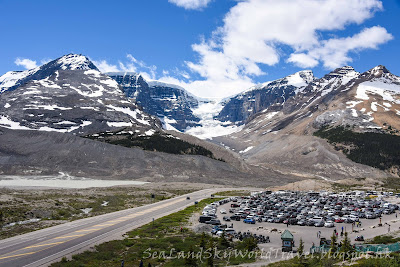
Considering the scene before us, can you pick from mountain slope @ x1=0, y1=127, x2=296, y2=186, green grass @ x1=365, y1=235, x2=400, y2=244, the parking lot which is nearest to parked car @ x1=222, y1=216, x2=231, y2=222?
the parking lot

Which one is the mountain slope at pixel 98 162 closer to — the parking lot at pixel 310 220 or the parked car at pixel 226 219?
the parking lot at pixel 310 220

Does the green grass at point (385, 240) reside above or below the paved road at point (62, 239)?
above

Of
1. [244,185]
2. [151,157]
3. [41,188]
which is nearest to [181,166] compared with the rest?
[151,157]

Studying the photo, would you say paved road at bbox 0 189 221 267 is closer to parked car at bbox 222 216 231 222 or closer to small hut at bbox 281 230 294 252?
parked car at bbox 222 216 231 222

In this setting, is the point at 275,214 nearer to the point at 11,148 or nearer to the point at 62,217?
the point at 62,217

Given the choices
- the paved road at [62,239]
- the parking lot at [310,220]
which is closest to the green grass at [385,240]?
the parking lot at [310,220]

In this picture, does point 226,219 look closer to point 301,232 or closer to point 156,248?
point 301,232

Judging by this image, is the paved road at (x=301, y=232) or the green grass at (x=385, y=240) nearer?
the green grass at (x=385, y=240)
